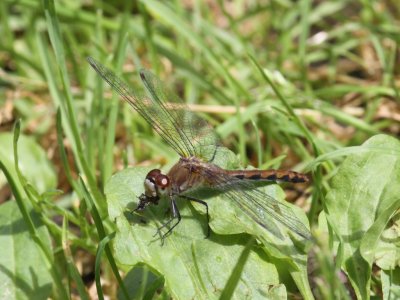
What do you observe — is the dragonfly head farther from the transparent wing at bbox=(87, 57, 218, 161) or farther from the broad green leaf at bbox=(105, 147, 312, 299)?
the transparent wing at bbox=(87, 57, 218, 161)

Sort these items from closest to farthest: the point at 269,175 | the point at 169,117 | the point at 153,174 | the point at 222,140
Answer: the point at 153,174 → the point at 269,175 → the point at 169,117 → the point at 222,140

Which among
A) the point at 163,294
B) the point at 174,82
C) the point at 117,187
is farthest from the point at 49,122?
the point at 163,294

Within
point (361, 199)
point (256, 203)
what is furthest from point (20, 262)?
point (361, 199)

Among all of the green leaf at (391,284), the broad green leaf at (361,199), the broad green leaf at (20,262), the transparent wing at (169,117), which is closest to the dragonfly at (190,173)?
the transparent wing at (169,117)

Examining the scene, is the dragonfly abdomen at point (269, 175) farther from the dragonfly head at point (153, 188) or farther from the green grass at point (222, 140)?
the dragonfly head at point (153, 188)

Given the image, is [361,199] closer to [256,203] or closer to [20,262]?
[256,203]

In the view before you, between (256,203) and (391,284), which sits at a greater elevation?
(256,203)

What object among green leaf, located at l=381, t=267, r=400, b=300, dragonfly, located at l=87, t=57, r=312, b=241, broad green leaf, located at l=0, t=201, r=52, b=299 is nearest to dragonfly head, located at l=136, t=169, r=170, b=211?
dragonfly, located at l=87, t=57, r=312, b=241

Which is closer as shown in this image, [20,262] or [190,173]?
[20,262]
